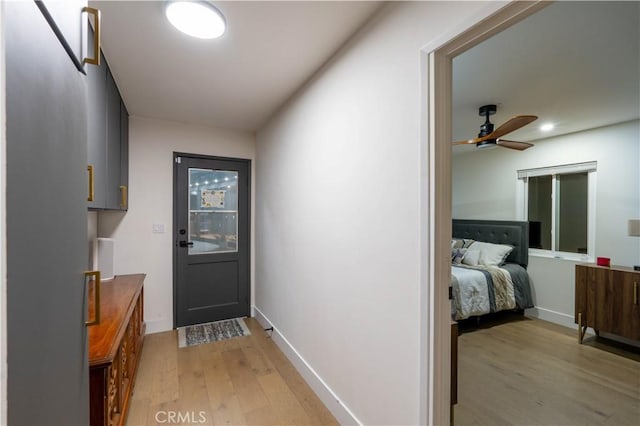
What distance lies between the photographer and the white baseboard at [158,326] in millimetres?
3207

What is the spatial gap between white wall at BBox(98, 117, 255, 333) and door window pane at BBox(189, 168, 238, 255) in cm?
25

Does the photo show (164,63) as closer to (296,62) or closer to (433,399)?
(296,62)

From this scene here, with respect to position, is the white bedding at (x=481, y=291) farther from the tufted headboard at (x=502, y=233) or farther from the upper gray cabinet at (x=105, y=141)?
the upper gray cabinet at (x=105, y=141)

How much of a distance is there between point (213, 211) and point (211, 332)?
1.43 meters

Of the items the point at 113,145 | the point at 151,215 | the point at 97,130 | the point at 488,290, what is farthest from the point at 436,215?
the point at 151,215

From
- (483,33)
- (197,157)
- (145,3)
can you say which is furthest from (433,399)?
(197,157)

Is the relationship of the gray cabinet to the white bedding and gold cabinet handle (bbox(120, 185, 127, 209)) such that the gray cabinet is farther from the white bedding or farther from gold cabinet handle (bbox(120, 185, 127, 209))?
the white bedding

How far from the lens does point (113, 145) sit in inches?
90.4

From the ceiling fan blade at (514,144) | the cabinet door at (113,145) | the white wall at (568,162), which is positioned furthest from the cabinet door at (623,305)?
the cabinet door at (113,145)

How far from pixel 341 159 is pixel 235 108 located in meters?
1.57

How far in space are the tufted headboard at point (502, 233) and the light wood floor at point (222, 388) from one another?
3629 millimetres

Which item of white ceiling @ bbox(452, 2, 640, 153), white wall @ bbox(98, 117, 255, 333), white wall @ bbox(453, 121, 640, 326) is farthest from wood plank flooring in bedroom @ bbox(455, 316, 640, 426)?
white wall @ bbox(98, 117, 255, 333)

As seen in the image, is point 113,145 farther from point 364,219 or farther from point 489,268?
point 489,268

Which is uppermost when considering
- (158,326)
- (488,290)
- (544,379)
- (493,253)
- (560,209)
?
(560,209)
